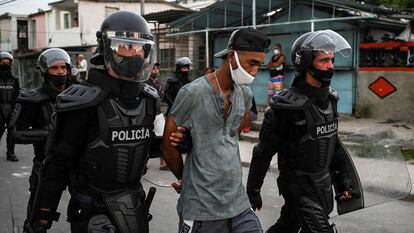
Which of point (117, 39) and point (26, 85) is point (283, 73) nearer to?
point (117, 39)

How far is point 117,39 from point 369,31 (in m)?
10.1

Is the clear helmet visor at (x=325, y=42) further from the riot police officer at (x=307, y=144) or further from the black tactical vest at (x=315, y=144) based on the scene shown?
the black tactical vest at (x=315, y=144)

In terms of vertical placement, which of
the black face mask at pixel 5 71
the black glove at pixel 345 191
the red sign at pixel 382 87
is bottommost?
the black glove at pixel 345 191

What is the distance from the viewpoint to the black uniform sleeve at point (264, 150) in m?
3.49

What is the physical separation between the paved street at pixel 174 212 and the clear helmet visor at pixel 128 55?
2661 mm

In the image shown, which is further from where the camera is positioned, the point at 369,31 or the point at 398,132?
the point at 369,31

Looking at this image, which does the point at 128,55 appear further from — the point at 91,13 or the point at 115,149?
the point at 91,13

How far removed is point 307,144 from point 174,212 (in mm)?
2693

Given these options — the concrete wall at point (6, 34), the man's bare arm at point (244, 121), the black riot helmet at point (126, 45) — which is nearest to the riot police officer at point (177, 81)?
the man's bare arm at point (244, 121)

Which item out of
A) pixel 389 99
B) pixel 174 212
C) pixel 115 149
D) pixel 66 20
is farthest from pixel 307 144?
pixel 66 20

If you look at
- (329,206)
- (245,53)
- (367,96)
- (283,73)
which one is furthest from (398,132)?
(245,53)

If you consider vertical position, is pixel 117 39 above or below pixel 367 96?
above

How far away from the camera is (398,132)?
32.0ft

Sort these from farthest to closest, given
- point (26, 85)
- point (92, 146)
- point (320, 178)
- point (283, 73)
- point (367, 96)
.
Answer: point (26, 85)
point (283, 73)
point (367, 96)
point (320, 178)
point (92, 146)
